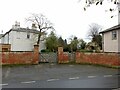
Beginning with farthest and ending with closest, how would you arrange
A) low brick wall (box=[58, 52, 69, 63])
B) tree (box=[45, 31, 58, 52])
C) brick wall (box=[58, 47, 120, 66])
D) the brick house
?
tree (box=[45, 31, 58, 52]) → the brick house → low brick wall (box=[58, 52, 69, 63]) → brick wall (box=[58, 47, 120, 66])

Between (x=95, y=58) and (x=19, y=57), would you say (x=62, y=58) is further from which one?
(x=19, y=57)

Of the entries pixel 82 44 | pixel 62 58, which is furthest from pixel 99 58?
pixel 82 44

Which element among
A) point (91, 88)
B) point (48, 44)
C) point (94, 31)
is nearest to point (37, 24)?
point (48, 44)

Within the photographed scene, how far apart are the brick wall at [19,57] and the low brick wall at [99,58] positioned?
587cm

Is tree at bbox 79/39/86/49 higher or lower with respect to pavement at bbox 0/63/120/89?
higher

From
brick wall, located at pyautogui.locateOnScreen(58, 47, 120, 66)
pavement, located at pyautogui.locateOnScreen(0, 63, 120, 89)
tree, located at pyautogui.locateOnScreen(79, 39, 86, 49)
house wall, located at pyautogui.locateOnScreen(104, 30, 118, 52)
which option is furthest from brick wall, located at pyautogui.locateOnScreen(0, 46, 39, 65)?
tree, located at pyautogui.locateOnScreen(79, 39, 86, 49)

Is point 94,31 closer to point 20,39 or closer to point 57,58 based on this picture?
point 20,39

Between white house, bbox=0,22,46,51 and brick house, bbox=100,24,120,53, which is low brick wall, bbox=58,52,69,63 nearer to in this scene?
brick house, bbox=100,24,120,53

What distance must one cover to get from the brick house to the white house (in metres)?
24.0

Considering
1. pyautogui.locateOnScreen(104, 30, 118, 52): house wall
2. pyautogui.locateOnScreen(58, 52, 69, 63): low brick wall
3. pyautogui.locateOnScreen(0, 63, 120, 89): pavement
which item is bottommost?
pyautogui.locateOnScreen(0, 63, 120, 89): pavement

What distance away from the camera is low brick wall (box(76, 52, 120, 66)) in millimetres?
26531

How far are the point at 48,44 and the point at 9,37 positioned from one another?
980 cm

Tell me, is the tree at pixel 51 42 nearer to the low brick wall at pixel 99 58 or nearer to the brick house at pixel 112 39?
the brick house at pixel 112 39

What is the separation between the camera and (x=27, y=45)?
5731cm
